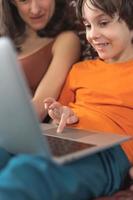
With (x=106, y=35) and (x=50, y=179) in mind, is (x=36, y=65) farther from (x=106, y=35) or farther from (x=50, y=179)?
(x=50, y=179)

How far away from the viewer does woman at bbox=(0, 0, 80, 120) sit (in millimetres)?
1406

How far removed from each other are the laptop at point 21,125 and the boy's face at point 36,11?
623 millimetres

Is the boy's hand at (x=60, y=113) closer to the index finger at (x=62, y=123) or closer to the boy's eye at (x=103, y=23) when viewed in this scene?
the index finger at (x=62, y=123)

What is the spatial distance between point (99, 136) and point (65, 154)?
193 millimetres

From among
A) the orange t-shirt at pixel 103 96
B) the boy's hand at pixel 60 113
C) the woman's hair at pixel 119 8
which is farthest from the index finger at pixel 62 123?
the woman's hair at pixel 119 8

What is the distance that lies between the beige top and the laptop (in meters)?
0.52

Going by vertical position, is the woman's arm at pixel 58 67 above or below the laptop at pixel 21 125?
below

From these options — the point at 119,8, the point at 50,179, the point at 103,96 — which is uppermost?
the point at 119,8

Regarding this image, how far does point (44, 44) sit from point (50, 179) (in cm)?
78

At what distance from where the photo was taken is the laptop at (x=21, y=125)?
0.72 meters

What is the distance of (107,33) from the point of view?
124cm

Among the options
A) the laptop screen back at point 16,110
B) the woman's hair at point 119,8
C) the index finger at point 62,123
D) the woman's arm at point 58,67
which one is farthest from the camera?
the woman's arm at point 58,67

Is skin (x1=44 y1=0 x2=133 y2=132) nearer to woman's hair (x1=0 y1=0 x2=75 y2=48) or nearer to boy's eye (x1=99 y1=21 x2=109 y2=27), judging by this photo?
boy's eye (x1=99 y1=21 x2=109 y2=27)

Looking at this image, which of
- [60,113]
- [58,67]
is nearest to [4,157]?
[60,113]
